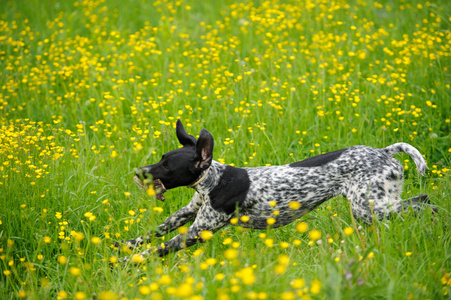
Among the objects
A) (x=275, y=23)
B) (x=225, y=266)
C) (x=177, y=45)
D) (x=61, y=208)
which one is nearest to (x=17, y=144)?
(x=61, y=208)

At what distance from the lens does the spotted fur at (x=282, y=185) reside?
159 inches

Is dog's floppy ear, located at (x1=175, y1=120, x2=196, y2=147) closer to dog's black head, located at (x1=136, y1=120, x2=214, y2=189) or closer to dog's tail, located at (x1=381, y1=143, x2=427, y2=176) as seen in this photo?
dog's black head, located at (x1=136, y1=120, x2=214, y2=189)

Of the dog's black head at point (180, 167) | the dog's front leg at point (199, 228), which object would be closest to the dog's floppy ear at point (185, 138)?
the dog's black head at point (180, 167)

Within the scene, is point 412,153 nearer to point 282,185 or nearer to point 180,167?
point 282,185

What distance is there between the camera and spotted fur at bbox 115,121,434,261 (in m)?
4.03

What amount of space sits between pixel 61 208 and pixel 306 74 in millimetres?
4143

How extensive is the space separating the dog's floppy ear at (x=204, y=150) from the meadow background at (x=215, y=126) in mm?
620

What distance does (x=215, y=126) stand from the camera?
6.11 meters

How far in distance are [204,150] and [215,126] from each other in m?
2.22

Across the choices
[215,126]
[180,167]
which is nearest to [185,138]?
[180,167]

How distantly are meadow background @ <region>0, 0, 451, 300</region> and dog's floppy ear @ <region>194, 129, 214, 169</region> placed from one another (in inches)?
24.4

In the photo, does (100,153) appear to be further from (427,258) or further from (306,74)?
(427,258)

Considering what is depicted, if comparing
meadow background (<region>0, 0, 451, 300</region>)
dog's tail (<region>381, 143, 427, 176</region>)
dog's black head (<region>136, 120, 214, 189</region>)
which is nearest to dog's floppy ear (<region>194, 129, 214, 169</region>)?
dog's black head (<region>136, 120, 214, 189</region>)

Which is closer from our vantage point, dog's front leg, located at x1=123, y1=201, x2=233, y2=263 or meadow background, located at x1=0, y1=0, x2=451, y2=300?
meadow background, located at x1=0, y1=0, x2=451, y2=300
